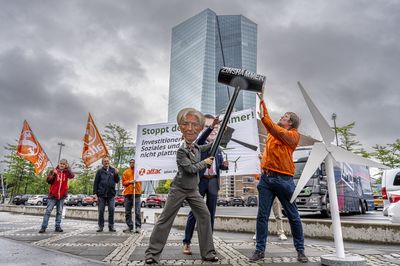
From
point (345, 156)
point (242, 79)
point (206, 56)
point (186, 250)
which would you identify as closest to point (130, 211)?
point (186, 250)

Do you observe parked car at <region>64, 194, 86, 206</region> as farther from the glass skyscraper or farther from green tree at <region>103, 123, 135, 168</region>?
the glass skyscraper

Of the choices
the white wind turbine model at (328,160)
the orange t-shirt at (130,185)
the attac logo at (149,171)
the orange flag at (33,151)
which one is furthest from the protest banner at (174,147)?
the orange flag at (33,151)

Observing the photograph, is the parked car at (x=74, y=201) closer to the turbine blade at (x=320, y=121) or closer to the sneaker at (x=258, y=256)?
the sneaker at (x=258, y=256)

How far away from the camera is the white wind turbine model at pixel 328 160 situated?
3.89 metres

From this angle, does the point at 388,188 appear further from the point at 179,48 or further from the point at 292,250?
the point at 179,48

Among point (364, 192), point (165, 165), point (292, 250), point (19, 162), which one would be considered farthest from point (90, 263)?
point (19, 162)

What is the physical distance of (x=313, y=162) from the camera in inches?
160

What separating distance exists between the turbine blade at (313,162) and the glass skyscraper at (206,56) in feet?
402

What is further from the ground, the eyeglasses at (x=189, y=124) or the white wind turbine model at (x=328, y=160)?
the eyeglasses at (x=189, y=124)

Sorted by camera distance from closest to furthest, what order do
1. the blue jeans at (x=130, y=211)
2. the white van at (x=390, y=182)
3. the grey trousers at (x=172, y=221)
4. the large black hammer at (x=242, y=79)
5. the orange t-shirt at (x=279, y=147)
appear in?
the grey trousers at (x=172, y=221)
the orange t-shirt at (x=279, y=147)
the large black hammer at (x=242, y=79)
the blue jeans at (x=130, y=211)
the white van at (x=390, y=182)

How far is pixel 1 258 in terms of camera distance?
410 cm

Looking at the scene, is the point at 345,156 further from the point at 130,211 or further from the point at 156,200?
the point at 156,200

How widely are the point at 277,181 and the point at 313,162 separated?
0.53 metres

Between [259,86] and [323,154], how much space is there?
1.25 meters
